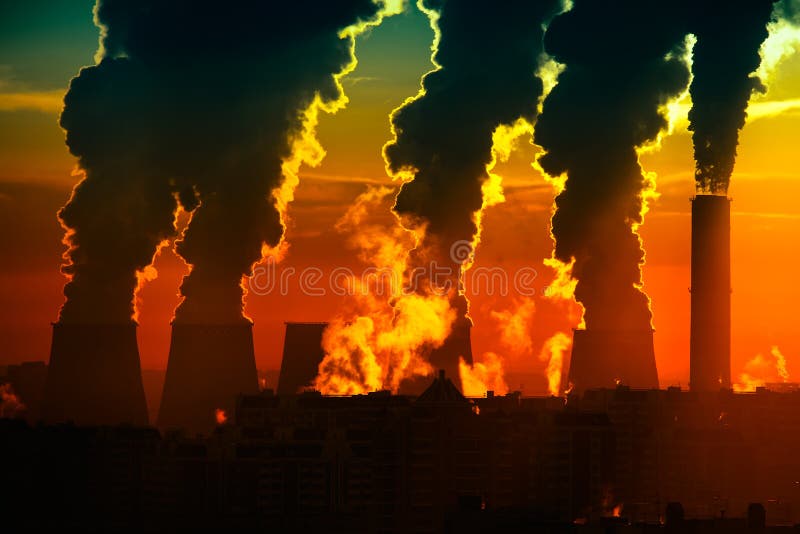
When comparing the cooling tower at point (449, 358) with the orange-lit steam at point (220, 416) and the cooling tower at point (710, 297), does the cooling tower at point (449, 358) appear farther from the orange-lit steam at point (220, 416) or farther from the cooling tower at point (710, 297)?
the cooling tower at point (710, 297)

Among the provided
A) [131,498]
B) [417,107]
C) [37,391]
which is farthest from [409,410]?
[37,391]

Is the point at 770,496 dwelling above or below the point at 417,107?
below

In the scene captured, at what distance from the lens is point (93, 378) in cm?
9219

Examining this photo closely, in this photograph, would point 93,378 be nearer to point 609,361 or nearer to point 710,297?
point 609,361

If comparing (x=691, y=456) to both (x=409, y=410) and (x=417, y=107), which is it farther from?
(x=417, y=107)

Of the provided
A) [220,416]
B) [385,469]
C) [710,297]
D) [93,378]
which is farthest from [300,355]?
[385,469]

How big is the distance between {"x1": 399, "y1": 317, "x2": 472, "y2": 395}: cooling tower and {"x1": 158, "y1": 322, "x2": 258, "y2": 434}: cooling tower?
6.24 metres

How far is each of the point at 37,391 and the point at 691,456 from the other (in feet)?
102

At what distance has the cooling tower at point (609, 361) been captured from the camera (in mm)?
96250

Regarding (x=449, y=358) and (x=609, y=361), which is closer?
(x=449, y=358)

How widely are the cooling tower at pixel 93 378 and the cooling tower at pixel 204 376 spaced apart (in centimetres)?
138

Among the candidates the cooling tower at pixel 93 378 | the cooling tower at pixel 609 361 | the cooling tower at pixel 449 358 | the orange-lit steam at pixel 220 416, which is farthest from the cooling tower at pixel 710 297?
the cooling tower at pixel 93 378

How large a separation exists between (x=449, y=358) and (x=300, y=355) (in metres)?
7.89

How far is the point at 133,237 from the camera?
318 feet
